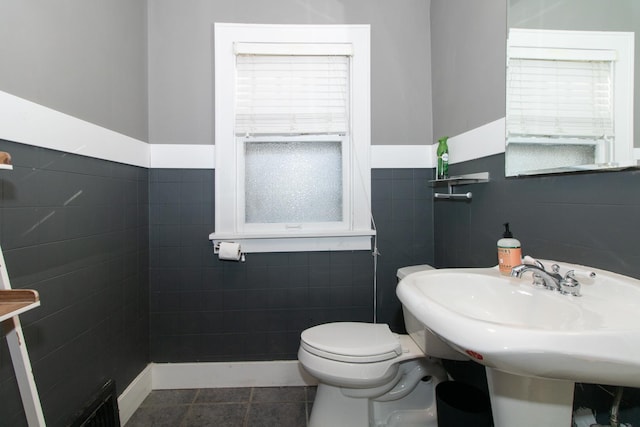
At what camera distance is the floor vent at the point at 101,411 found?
3.49 ft

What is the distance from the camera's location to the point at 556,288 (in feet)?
2.47

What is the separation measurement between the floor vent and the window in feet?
6.24

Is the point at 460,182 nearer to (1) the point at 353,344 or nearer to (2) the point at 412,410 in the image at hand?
(1) the point at 353,344

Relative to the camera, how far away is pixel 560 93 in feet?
2.98

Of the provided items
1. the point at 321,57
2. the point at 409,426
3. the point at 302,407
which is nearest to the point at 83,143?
the point at 321,57

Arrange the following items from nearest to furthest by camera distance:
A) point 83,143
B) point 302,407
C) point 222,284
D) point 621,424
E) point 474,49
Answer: point 621,424
point 83,143
point 474,49
point 302,407
point 222,284

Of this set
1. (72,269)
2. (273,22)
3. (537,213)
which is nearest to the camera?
(537,213)

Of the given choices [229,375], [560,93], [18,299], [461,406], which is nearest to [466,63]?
[560,93]

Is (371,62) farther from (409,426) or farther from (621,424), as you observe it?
(409,426)

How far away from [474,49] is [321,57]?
0.82m

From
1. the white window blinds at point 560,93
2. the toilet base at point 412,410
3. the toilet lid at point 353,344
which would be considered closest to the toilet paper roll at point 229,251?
the toilet lid at point 353,344

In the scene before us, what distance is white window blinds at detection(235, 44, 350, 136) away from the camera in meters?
1.63

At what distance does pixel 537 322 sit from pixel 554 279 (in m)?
0.13

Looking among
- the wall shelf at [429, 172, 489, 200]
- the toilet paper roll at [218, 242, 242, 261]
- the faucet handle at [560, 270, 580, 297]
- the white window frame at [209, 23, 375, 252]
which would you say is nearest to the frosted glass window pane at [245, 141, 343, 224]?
the white window frame at [209, 23, 375, 252]
